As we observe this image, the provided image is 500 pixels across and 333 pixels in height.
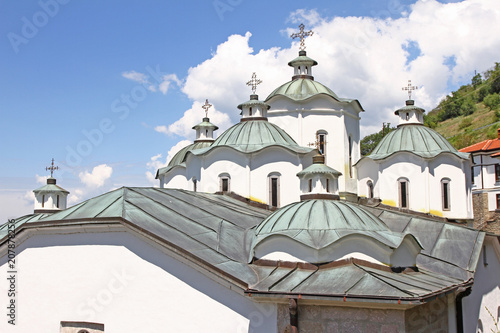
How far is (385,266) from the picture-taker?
33.0 ft

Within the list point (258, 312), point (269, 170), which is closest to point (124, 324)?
point (258, 312)

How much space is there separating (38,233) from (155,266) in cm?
276

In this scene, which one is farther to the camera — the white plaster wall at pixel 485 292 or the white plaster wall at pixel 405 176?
the white plaster wall at pixel 405 176

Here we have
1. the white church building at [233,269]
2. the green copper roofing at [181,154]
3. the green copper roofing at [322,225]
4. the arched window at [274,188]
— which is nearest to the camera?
the white church building at [233,269]

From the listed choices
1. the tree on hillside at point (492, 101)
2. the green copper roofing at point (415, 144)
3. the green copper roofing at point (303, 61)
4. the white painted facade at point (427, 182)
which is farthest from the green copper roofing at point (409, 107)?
the tree on hillside at point (492, 101)

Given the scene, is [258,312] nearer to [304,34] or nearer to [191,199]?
[191,199]

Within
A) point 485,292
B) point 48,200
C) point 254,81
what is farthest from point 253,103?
point 48,200

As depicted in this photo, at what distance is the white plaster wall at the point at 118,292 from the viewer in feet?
31.0

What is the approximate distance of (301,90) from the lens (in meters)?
19.7

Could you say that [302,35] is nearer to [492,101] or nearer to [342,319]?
[342,319]

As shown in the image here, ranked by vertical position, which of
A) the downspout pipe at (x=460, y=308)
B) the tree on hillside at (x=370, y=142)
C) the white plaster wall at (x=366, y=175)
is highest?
the tree on hillside at (x=370, y=142)

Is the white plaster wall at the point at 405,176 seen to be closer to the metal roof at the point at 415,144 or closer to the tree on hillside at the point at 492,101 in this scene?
the metal roof at the point at 415,144

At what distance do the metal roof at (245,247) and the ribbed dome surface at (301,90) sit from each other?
21.1ft

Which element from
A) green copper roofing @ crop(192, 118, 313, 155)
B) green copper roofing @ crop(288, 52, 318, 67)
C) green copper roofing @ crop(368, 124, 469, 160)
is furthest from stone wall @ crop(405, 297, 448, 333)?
green copper roofing @ crop(288, 52, 318, 67)
